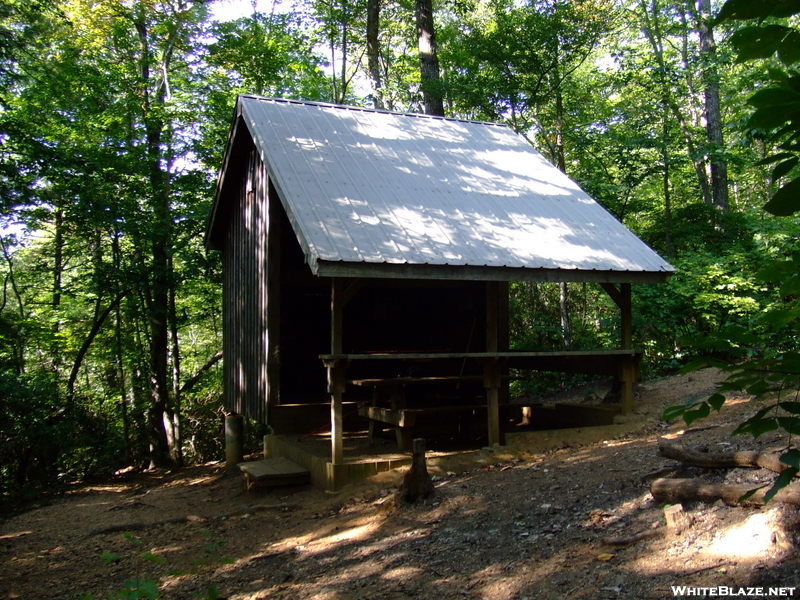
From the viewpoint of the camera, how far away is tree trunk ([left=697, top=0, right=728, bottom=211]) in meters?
14.8

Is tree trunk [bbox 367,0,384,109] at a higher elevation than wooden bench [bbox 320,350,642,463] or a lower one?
higher

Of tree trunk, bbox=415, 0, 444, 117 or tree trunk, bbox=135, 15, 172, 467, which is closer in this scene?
tree trunk, bbox=135, 15, 172, 467

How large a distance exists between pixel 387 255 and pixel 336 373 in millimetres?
1480

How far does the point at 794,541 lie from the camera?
369 cm

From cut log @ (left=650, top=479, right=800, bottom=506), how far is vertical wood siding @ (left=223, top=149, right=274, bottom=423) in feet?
18.8

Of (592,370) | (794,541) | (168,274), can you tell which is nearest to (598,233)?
(592,370)

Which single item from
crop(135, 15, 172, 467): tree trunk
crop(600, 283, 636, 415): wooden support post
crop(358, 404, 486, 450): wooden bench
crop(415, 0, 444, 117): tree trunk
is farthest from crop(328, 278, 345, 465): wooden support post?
crop(415, 0, 444, 117): tree trunk

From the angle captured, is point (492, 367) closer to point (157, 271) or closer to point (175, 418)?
point (157, 271)

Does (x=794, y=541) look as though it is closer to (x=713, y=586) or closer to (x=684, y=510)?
(x=713, y=586)

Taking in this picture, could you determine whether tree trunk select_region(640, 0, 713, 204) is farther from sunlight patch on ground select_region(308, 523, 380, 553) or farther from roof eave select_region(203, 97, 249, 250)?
sunlight patch on ground select_region(308, 523, 380, 553)

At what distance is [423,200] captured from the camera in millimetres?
8711

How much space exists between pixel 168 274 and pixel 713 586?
41.4 ft

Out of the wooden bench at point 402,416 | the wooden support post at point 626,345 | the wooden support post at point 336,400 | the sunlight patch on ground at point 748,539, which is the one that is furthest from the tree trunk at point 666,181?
the sunlight patch on ground at point 748,539

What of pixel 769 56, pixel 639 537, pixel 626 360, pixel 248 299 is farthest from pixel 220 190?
pixel 769 56
